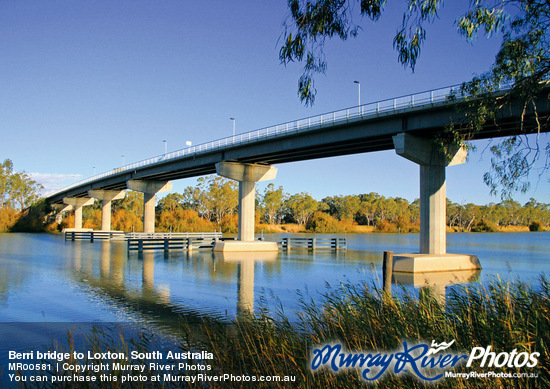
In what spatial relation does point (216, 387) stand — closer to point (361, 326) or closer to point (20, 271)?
point (361, 326)

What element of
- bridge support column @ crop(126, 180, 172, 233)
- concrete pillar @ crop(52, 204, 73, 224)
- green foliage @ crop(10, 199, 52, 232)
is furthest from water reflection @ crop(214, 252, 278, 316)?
concrete pillar @ crop(52, 204, 73, 224)

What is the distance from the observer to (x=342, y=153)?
42.0 metres

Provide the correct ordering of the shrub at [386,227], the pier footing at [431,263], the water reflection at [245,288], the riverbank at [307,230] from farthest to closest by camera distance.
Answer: the shrub at [386,227]
the riverbank at [307,230]
the pier footing at [431,263]
the water reflection at [245,288]

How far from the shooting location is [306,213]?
468 feet

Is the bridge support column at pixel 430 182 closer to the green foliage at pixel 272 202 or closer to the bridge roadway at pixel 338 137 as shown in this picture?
the bridge roadway at pixel 338 137

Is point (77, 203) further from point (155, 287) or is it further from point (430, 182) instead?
point (155, 287)

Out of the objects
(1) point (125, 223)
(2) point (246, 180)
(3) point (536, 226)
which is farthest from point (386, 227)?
(2) point (246, 180)

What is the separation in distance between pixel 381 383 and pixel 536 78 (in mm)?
9698

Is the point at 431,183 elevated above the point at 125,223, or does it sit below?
above

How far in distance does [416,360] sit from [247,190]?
136 ft

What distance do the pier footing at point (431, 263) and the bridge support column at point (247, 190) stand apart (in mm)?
18122

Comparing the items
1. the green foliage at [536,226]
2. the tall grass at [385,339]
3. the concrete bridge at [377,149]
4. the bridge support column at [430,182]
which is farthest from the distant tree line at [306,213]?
the tall grass at [385,339]

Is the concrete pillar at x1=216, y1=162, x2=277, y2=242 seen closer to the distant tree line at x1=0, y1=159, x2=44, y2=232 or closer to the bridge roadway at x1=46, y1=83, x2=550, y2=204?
the bridge roadway at x1=46, y1=83, x2=550, y2=204

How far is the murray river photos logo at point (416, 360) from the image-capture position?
5.66m
